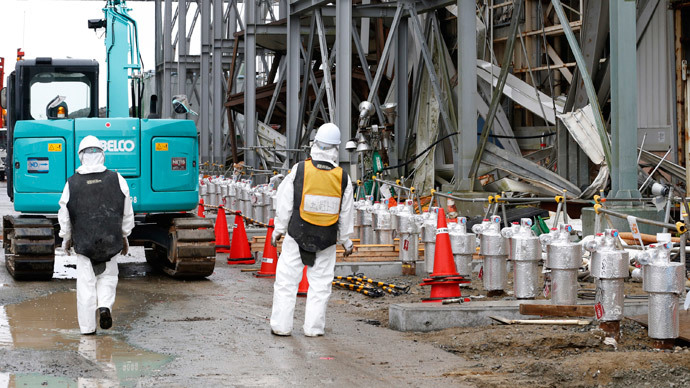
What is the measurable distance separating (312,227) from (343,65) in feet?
34.0

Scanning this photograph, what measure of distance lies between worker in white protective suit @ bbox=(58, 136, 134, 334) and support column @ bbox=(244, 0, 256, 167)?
55.1 ft

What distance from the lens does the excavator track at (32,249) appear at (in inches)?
507

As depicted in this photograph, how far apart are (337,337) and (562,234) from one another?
2112mm

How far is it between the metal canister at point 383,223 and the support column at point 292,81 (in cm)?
871

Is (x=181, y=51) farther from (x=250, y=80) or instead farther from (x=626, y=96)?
(x=626, y=96)

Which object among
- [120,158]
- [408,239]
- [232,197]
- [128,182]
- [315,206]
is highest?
[120,158]

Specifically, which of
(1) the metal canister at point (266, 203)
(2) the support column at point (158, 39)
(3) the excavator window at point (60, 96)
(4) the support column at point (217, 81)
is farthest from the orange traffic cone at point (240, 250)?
(2) the support column at point (158, 39)

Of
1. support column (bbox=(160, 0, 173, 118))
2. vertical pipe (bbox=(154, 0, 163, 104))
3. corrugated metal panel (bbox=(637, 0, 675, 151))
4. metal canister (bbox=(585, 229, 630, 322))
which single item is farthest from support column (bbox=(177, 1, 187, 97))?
metal canister (bbox=(585, 229, 630, 322))

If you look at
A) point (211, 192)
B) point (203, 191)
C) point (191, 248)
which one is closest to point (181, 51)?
point (203, 191)

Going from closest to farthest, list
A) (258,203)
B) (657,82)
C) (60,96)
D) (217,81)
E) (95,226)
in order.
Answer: (95,226) → (60,96) → (657,82) → (258,203) → (217,81)

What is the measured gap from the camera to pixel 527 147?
2128cm

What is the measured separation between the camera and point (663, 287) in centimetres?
749

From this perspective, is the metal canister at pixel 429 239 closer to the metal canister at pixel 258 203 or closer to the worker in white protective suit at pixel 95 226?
the worker in white protective suit at pixel 95 226

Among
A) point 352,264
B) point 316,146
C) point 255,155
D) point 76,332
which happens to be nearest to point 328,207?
point 316,146
